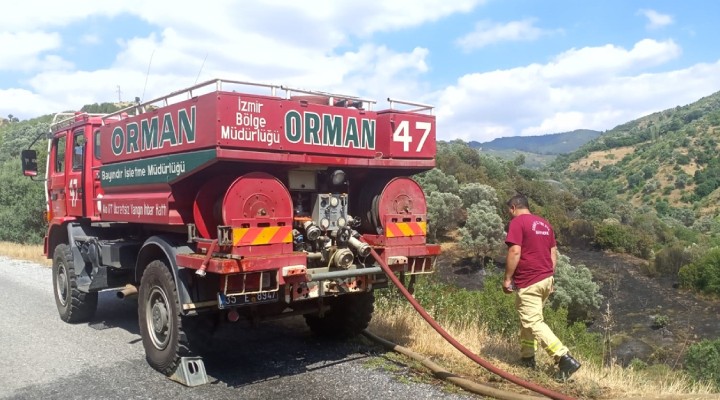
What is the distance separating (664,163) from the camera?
98188mm

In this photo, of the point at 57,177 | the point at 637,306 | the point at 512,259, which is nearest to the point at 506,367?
the point at 512,259

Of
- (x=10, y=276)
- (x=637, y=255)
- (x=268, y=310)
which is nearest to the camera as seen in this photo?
(x=268, y=310)

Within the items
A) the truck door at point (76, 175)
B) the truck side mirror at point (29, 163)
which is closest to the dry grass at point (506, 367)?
the truck door at point (76, 175)

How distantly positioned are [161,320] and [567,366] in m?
3.79

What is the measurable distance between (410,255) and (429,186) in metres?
27.5

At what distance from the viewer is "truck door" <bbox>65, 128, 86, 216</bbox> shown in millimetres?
8195

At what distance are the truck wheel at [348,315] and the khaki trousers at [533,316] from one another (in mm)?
1813

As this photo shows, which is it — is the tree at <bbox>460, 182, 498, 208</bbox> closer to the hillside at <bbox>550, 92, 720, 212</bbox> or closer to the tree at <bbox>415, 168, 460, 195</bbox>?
the tree at <bbox>415, 168, 460, 195</bbox>

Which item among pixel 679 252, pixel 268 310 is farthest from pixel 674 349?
pixel 268 310

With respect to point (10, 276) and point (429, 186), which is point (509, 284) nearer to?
point (10, 276)

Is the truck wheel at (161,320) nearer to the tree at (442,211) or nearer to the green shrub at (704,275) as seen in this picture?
the tree at (442,211)

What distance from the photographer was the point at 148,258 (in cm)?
630

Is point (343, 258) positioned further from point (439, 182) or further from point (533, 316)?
point (439, 182)

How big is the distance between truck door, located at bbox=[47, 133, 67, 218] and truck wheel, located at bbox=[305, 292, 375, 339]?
4.39m
